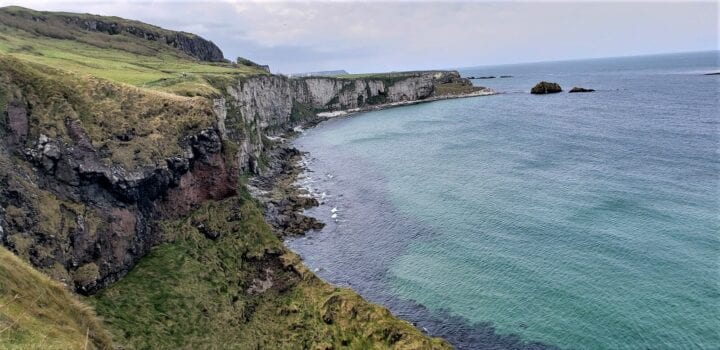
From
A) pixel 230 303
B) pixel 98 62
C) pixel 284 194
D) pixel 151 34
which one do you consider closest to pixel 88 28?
pixel 151 34

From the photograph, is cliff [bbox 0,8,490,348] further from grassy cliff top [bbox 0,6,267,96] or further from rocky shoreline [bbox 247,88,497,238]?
grassy cliff top [bbox 0,6,267,96]

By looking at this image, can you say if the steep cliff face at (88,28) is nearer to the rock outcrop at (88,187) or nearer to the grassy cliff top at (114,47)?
the grassy cliff top at (114,47)

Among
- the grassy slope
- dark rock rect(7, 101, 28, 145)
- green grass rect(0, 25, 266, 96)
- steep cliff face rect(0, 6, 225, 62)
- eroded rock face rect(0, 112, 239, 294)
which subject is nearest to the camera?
the grassy slope

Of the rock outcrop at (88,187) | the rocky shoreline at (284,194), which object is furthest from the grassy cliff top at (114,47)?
the rock outcrop at (88,187)

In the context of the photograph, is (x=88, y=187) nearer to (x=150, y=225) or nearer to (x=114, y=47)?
(x=150, y=225)

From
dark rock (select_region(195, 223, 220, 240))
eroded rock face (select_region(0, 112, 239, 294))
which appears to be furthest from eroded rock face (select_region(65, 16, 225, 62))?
dark rock (select_region(195, 223, 220, 240))

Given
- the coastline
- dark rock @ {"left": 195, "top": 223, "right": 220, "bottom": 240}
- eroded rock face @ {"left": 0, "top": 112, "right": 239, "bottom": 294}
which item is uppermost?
eroded rock face @ {"left": 0, "top": 112, "right": 239, "bottom": 294}

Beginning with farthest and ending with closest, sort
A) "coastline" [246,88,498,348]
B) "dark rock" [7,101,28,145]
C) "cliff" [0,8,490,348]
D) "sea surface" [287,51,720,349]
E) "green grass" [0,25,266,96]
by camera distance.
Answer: "green grass" [0,25,266,96] → "coastline" [246,88,498,348] → "sea surface" [287,51,720,349] → "dark rock" [7,101,28,145] → "cliff" [0,8,490,348]
